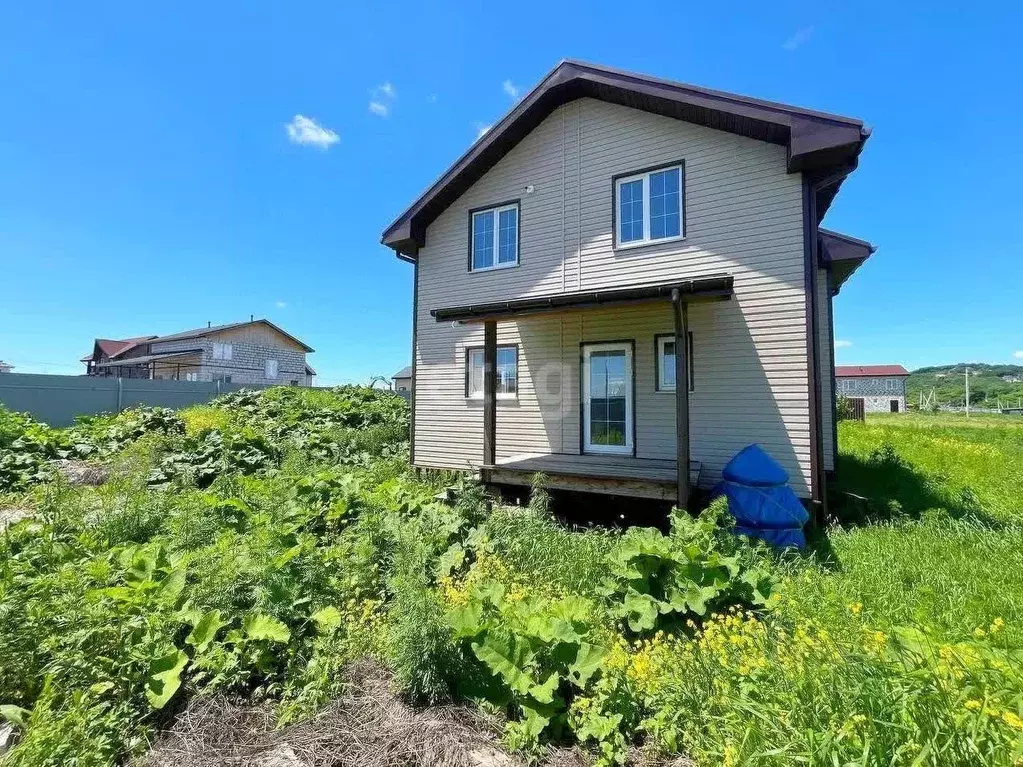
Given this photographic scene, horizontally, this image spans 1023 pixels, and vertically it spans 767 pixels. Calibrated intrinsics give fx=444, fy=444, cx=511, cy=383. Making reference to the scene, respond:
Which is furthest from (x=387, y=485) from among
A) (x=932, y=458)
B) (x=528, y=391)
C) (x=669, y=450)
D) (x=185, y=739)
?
(x=932, y=458)

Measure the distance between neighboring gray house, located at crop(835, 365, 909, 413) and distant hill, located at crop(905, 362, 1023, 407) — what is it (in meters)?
2.87

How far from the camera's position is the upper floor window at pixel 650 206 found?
743cm

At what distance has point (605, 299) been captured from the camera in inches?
261

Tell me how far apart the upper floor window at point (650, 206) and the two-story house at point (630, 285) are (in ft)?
0.11

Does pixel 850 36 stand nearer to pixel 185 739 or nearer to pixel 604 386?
pixel 604 386

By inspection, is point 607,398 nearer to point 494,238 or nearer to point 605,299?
point 605,299

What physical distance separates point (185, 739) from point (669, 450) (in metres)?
6.59

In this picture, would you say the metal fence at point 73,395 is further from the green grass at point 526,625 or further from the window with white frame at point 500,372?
the window with white frame at point 500,372

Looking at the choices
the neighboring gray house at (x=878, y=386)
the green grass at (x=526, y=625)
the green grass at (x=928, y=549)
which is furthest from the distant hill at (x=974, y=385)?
the green grass at (x=526, y=625)

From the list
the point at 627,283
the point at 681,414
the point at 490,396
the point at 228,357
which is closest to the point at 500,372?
the point at 490,396

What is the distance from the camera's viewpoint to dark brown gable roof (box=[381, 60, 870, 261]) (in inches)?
237

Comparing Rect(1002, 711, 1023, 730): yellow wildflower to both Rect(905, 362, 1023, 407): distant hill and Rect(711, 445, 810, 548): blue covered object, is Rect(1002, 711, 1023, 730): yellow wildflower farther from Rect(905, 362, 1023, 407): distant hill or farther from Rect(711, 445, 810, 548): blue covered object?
Rect(905, 362, 1023, 407): distant hill

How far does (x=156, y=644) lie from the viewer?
9.96ft

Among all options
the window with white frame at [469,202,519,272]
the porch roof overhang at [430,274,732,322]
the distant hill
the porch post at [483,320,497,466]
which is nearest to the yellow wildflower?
the porch roof overhang at [430,274,732,322]
